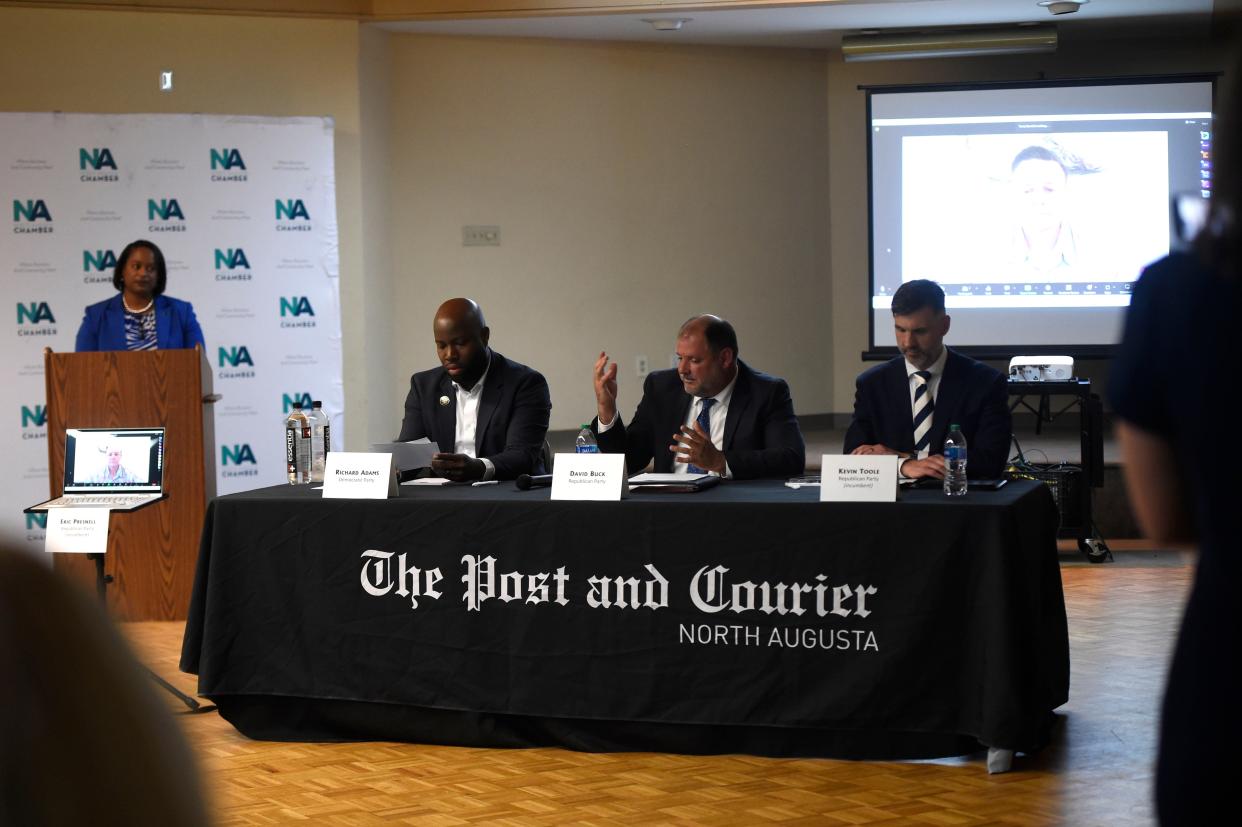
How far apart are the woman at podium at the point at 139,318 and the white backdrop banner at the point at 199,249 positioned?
3.54 ft

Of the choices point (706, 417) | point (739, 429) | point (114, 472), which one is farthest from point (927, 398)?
point (114, 472)

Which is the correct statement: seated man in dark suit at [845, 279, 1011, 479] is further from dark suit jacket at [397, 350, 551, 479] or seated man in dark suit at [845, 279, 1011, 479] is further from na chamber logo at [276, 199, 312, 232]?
na chamber logo at [276, 199, 312, 232]

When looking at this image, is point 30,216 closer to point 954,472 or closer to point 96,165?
point 96,165

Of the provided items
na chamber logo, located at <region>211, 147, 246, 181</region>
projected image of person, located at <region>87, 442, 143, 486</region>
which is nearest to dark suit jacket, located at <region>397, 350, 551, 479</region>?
projected image of person, located at <region>87, 442, 143, 486</region>

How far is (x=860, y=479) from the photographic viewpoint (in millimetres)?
3400

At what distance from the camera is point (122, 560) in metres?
5.47

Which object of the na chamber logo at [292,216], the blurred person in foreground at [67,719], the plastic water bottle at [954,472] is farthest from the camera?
the na chamber logo at [292,216]

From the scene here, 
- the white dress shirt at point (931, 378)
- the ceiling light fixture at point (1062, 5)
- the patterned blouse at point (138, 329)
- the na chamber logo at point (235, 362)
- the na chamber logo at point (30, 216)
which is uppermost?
the ceiling light fixture at point (1062, 5)

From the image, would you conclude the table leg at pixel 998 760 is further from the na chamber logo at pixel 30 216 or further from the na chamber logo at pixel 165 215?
the na chamber logo at pixel 30 216

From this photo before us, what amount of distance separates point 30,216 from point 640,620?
4.84m

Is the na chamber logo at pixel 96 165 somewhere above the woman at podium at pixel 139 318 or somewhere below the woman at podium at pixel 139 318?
above

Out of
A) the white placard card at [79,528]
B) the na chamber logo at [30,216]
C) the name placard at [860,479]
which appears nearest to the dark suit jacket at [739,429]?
the name placard at [860,479]

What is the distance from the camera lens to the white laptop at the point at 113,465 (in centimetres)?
404

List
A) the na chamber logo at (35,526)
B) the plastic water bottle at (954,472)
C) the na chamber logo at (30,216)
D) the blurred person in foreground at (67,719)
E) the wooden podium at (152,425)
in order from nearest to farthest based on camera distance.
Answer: the blurred person in foreground at (67,719)
the plastic water bottle at (954,472)
the wooden podium at (152,425)
the na chamber logo at (35,526)
the na chamber logo at (30,216)
